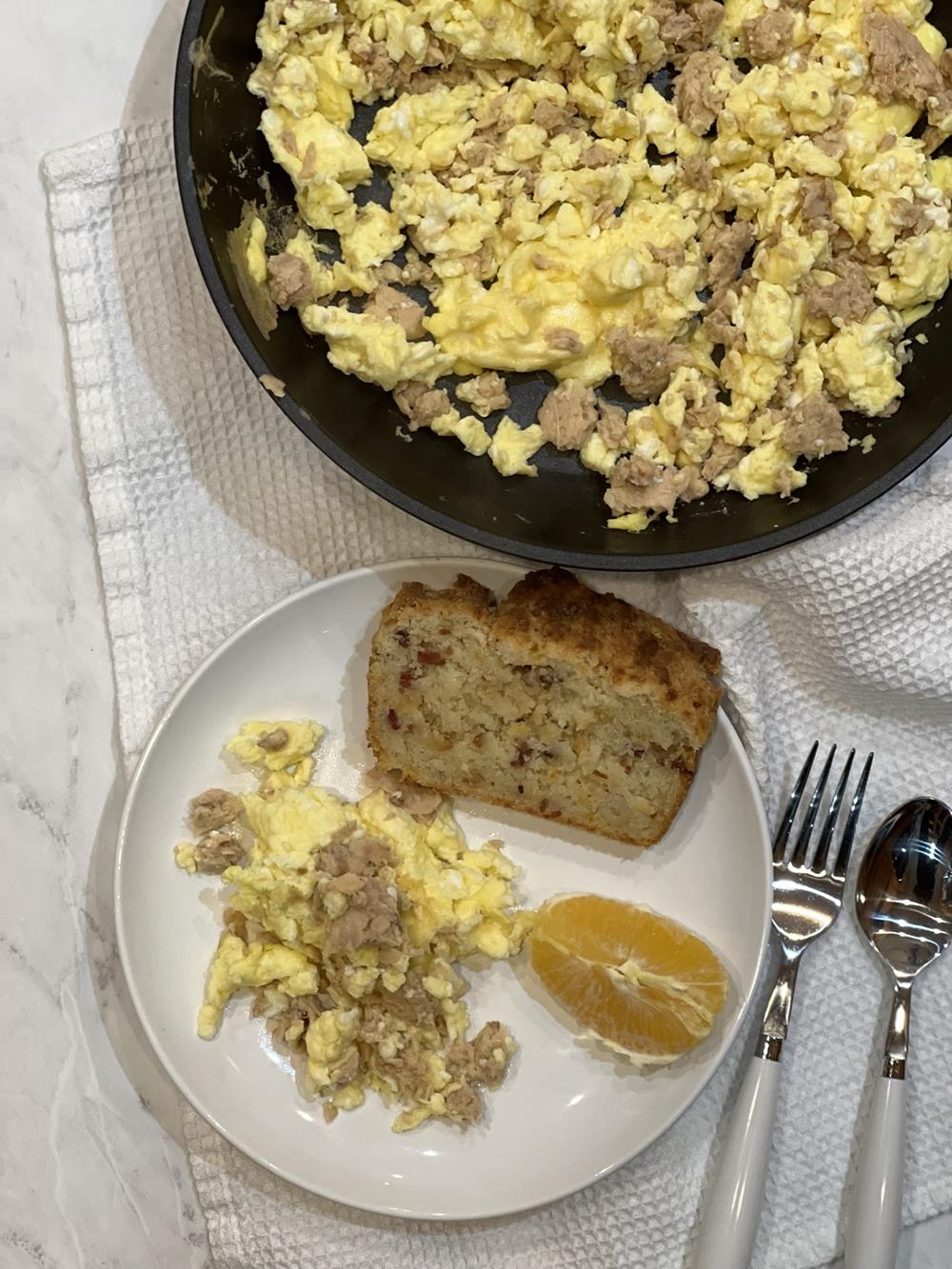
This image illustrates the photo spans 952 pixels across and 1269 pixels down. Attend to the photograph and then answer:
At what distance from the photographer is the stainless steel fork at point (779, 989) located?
5.82 ft

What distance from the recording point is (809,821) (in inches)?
73.1

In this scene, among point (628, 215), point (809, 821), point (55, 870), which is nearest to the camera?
point (628, 215)

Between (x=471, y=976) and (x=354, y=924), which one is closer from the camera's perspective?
(x=354, y=924)

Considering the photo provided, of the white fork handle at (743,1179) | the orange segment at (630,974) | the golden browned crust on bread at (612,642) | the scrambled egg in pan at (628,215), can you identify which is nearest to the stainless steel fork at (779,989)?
the white fork handle at (743,1179)

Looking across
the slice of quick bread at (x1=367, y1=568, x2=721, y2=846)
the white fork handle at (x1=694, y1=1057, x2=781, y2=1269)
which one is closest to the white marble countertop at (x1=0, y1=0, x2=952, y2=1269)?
the slice of quick bread at (x1=367, y1=568, x2=721, y2=846)

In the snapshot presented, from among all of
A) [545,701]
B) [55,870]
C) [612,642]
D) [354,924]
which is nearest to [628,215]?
Result: [612,642]

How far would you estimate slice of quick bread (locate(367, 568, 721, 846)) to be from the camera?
1.79 m

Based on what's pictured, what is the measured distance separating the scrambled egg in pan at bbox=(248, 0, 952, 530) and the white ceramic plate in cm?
31

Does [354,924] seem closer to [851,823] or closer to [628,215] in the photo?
[851,823]

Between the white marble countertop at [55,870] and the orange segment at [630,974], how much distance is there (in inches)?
27.3

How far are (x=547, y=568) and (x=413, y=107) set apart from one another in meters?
0.68

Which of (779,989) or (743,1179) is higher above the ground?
(779,989)

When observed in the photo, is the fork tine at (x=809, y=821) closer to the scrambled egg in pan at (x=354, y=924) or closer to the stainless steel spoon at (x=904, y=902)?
the stainless steel spoon at (x=904, y=902)

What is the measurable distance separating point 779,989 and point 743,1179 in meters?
0.27
